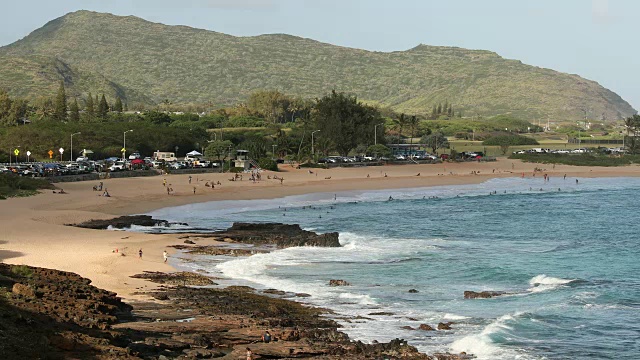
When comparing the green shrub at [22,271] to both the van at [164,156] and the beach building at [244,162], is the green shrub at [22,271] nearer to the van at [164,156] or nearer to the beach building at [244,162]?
the beach building at [244,162]

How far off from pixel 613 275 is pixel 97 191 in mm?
44815

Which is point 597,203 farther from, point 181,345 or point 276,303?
point 181,345

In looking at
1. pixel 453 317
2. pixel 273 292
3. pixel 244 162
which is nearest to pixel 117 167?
pixel 244 162

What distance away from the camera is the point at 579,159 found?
A: 5679 inches

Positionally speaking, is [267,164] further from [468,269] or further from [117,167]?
[468,269]

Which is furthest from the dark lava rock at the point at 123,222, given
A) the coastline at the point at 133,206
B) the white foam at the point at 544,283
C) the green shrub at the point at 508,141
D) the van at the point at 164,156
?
the green shrub at the point at 508,141

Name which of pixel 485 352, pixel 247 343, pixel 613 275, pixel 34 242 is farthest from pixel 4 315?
pixel 613 275

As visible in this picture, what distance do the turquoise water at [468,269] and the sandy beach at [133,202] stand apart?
4007 millimetres

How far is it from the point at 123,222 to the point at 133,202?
14.6m

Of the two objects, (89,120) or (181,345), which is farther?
(89,120)

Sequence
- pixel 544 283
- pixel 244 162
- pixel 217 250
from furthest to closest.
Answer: pixel 244 162 < pixel 217 250 < pixel 544 283

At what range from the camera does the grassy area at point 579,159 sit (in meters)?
141

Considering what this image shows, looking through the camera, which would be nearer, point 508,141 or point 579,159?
point 579,159

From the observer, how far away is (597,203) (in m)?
82.9
